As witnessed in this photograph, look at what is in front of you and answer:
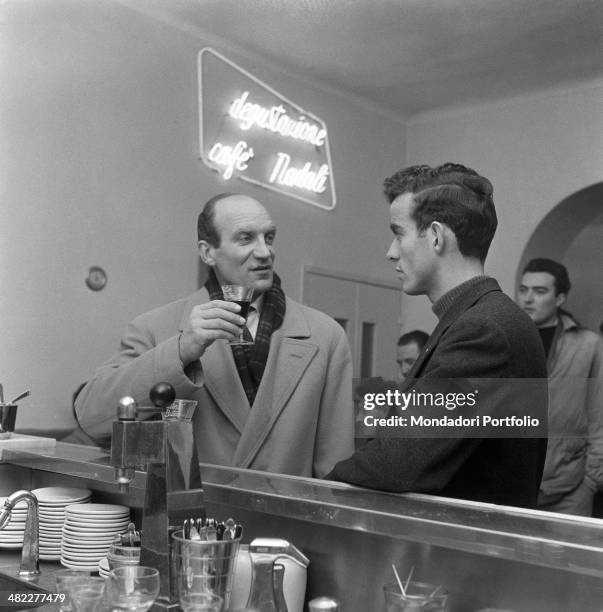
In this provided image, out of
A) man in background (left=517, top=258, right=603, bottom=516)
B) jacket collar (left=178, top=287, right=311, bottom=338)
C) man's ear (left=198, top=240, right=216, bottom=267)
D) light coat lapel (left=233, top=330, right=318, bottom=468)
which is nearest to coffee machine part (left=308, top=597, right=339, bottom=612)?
light coat lapel (left=233, top=330, right=318, bottom=468)

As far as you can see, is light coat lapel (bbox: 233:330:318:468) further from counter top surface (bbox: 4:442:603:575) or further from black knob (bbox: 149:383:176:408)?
black knob (bbox: 149:383:176:408)

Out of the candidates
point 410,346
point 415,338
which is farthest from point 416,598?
point 410,346

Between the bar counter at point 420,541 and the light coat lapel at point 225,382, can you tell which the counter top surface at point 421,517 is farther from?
the light coat lapel at point 225,382

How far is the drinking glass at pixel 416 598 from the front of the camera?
1109 mm

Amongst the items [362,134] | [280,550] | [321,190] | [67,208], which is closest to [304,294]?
[321,190]

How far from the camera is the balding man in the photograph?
1.99 m

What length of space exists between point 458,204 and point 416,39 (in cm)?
290

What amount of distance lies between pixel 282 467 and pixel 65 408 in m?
1.88

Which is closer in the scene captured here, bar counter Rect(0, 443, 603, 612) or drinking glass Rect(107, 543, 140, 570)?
bar counter Rect(0, 443, 603, 612)

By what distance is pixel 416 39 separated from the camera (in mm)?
4301

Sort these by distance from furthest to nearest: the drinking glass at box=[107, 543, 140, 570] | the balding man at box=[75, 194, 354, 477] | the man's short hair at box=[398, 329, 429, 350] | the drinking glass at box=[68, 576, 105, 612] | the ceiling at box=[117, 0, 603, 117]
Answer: the man's short hair at box=[398, 329, 429, 350] < the ceiling at box=[117, 0, 603, 117] < the balding man at box=[75, 194, 354, 477] < the drinking glass at box=[107, 543, 140, 570] < the drinking glass at box=[68, 576, 105, 612]

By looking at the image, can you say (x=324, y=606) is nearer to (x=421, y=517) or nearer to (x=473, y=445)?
(x=421, y=517)

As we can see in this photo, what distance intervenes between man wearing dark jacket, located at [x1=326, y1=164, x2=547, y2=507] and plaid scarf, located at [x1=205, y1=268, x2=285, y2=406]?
54 centimetres

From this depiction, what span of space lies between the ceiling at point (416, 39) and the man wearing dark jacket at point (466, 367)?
2.57 meters
